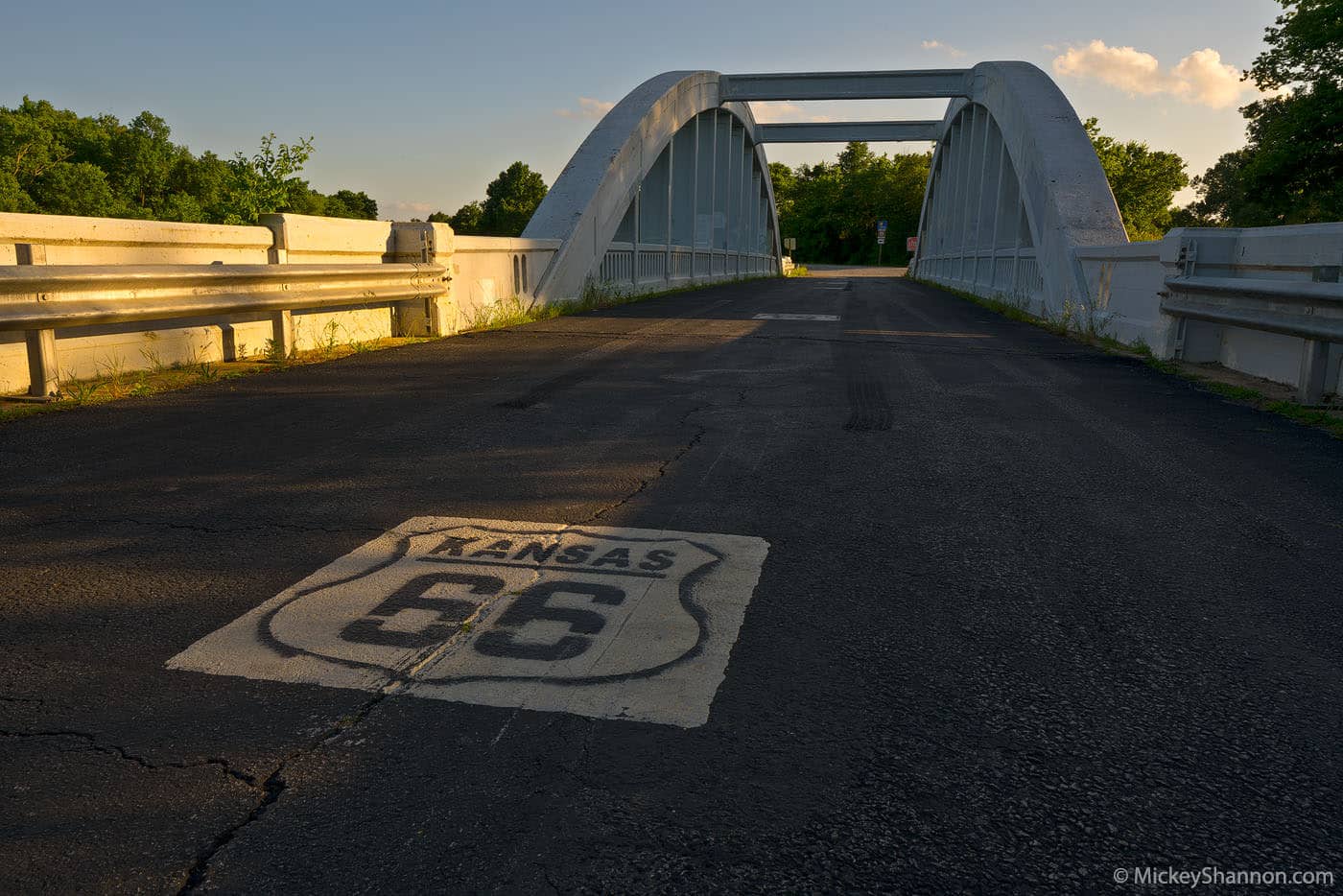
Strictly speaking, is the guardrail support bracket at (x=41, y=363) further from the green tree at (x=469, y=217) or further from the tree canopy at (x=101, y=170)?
the green tree at (x=469, y=217)

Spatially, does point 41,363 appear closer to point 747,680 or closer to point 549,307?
point 747,680

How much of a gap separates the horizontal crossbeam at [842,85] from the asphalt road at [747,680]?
27.4m

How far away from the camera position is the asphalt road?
1830 mm

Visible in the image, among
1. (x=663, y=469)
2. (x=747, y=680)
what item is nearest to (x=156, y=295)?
(x=663, y=469)

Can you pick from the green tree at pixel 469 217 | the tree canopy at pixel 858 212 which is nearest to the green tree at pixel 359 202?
the green tree at pixel 469 217

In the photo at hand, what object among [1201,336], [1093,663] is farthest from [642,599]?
[1201,336]

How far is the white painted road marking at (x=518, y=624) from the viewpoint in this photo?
8.09 feet

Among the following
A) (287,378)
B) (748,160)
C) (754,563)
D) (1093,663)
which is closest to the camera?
(1093,663)

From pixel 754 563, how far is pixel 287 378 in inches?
226

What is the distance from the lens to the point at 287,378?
7832 mm

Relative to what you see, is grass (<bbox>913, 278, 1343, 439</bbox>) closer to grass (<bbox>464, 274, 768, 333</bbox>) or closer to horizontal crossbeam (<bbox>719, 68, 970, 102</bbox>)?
grass (<bbox>464, 274, 768, 333</bbox>)

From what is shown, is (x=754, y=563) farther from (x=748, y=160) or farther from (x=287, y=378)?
(x=748, y=160)

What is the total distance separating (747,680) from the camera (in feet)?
8.34

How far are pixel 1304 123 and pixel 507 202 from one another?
99.4 metres
